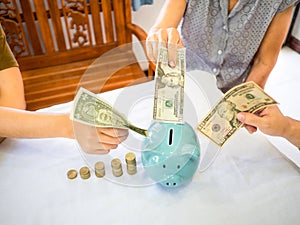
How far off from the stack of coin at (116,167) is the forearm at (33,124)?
13cm

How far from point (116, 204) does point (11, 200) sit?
0.25 metres

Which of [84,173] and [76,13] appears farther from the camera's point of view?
[76,13]

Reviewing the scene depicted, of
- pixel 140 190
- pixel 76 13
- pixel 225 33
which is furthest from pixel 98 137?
pixel 76 13

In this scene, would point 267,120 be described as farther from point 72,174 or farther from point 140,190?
point 72,174

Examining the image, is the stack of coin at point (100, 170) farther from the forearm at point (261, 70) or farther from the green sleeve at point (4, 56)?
the forearm at point (261, 70)

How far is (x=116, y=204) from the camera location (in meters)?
0.69

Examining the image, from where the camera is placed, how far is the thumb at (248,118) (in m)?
0.70

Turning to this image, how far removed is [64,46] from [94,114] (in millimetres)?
975

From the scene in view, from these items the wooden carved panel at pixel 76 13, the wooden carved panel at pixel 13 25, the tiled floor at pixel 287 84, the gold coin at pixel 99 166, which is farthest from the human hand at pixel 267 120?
the wooden carved panel at pixel 13 25

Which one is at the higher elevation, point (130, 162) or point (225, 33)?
point (225, 33)

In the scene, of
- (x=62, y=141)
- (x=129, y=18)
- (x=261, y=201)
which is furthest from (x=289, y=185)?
(x=129, y=18)

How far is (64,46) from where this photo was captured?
5.07 ft

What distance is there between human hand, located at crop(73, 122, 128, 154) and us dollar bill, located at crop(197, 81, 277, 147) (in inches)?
8.1

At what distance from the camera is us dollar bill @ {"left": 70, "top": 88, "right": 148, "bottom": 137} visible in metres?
0.68
